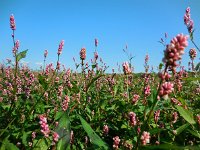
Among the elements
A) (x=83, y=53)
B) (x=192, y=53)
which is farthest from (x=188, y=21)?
(x=83, y=53)

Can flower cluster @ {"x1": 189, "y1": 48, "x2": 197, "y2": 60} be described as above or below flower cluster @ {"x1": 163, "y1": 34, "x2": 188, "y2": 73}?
above

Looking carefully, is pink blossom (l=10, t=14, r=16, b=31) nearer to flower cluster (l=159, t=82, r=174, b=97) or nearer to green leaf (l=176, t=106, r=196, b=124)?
green leaf (l=176, t=106, r=196, b=124)

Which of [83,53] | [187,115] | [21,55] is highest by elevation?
[83,53]

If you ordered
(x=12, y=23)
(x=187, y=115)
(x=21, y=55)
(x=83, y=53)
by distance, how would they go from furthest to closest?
(x=83, y=53) < (x=12, y=23) < (x=21, y=55) < (x=187, y=115)

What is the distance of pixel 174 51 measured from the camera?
5.23 feet

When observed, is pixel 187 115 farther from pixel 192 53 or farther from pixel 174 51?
pixel 192 53

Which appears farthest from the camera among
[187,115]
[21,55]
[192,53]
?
[192,53]

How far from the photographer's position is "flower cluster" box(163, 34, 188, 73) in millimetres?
1589

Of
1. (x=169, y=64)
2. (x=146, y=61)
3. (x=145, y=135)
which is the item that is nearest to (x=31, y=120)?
(x=145, y=135)

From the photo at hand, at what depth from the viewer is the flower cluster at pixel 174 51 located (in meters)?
1.59

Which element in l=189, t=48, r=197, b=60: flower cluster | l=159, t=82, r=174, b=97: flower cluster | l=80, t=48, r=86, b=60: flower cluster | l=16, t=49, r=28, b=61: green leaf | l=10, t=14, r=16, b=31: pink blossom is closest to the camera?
l=159, t=82, r=174, b=97: flower cluster

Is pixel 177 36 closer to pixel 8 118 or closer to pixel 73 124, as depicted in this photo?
pixel 73 124

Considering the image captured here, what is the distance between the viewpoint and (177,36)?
167cm

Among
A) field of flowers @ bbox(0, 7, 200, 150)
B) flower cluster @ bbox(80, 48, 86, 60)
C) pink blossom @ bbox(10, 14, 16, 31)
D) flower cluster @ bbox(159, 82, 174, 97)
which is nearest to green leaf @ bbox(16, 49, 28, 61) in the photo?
field of flowers @ bbox(0, 7, 200, 150)
